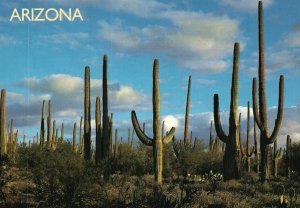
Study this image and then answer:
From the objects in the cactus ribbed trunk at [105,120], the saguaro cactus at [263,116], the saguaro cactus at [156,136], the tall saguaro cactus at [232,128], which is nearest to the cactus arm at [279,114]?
the saguaro cactus at [263,116]

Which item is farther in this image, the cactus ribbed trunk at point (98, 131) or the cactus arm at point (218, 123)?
the cactus ribbed trunk at point (98, 131)

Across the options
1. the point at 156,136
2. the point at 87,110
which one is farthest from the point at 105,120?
the point at 156,136

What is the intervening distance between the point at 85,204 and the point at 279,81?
14.3 metres

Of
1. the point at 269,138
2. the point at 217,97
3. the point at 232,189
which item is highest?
the point at 217,97

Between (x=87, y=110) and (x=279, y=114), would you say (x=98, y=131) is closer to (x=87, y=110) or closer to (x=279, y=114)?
(x=87, y=110)

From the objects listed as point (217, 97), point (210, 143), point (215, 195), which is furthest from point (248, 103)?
point (215, 195)

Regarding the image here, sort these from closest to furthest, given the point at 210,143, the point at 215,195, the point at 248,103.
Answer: the point at 215,195 < the point at 248,103 < the point at 210,143

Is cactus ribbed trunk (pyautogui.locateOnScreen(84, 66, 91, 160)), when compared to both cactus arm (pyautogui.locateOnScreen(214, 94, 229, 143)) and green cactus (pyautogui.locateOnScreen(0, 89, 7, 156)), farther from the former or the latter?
cactus arm (pyautogui.locateOnScreen(214, 94, 229, 143))

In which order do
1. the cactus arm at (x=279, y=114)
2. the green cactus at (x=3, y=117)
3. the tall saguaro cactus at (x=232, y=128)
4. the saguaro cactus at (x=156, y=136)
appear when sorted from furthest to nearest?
1. the green cactus at (x=3, y=117)
2. the tall saguaro cactus at (x=232, y=128)
3. the saguaro cactus at (x=156, y=136)
4. the cactus arm at (x=279, y=114)

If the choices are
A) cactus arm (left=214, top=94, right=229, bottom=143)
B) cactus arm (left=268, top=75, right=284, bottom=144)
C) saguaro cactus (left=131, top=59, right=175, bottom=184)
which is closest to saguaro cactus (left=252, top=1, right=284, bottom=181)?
cactus arm (left=268, top=75, right=284, bottom=144)

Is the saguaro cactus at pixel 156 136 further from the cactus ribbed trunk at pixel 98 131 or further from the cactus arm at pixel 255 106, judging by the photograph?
the cactus arm at pixel 255 106

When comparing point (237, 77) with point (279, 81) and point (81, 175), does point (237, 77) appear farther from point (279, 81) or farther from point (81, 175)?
point (81, 175)

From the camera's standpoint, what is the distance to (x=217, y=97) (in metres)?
24.8

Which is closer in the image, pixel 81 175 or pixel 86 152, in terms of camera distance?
pixel 81 175
